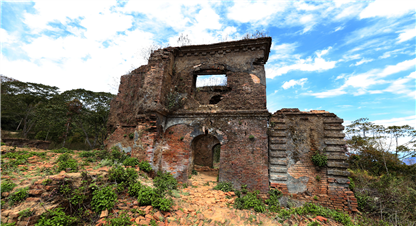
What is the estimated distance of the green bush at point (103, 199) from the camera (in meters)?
4.91

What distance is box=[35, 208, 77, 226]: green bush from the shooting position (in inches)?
152

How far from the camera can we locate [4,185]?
416cm

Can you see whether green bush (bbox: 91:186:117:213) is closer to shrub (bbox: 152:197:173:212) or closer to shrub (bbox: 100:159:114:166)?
shrub (bbox: 152:197:173:212)

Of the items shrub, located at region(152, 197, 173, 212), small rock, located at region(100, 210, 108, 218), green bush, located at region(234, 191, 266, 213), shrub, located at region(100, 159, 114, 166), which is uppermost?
shrub, located at region(100, 159, 114, 166)

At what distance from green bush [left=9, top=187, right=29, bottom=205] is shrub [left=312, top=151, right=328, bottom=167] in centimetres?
963

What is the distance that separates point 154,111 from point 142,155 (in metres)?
2.25

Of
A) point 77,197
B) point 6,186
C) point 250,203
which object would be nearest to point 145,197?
point 77,197

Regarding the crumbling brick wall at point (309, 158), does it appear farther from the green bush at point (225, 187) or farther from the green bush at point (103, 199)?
the green bush at point (103, 199)

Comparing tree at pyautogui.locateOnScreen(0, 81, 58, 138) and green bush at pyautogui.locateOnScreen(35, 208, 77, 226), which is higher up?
tree at pyautogui.locateOnScreen(0, 81, 58, 138)

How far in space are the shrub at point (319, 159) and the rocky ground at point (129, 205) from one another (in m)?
2.09

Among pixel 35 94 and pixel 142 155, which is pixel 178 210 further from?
pixel 35 94

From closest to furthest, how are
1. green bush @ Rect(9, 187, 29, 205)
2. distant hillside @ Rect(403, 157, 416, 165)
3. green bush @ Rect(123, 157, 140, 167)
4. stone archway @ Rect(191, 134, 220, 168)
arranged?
green bush @ Rect(9, 187, 29, 205) < green bush @ Rect(123, 157, 140, 167) < distant hillside @ Rect(403, 157, 416, 165) < stone archway @ Rect(191, 134, 220, 168)

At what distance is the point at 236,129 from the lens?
27.3 ft

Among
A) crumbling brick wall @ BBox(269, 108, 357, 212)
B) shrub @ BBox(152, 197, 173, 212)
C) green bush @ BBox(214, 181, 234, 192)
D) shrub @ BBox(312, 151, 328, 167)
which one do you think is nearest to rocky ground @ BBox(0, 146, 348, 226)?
shrub @ BBox(152, 197, 173, 212)
